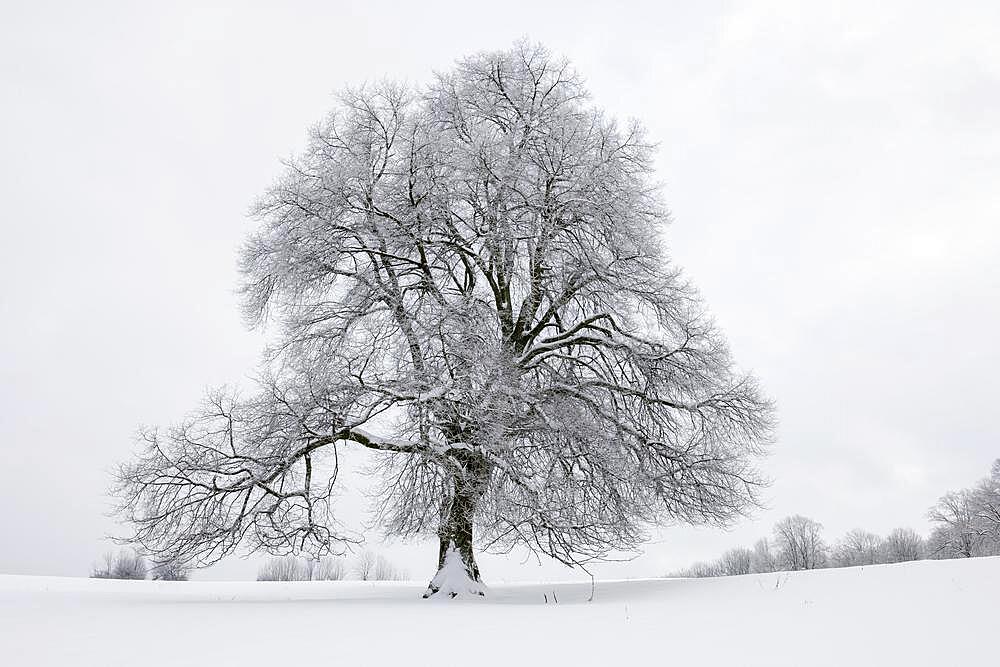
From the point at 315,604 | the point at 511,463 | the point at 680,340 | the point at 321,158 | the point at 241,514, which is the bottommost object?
the point at 315,604

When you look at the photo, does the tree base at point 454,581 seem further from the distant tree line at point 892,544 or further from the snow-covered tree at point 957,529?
the snow-covered tree at point 957,529

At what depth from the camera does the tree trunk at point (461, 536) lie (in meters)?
10.3

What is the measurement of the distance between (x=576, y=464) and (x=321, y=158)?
297 inches

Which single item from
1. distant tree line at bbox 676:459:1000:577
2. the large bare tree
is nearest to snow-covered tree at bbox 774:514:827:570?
distant tree line at bbox 676:459:1000:577

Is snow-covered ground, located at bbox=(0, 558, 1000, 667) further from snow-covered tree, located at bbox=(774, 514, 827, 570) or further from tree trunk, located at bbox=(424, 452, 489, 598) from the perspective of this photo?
snow-covered tree, located at bbox=(774, 514, 827, 570)

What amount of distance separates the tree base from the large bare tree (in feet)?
0.16

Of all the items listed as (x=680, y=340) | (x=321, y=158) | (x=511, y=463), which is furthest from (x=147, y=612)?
(x=680, y=340)

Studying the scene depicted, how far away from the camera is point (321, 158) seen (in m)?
12.8

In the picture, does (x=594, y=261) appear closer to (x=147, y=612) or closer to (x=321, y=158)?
(x=321, y=158)

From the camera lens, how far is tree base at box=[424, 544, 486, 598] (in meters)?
10.7

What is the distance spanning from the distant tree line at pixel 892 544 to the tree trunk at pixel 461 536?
1889 cm

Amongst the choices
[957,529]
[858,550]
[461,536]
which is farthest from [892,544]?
[461,536]

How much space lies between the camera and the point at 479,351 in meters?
9.93

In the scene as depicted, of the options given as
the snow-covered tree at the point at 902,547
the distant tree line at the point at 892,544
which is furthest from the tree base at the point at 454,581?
the snow-covered tree at the point at 902,547
